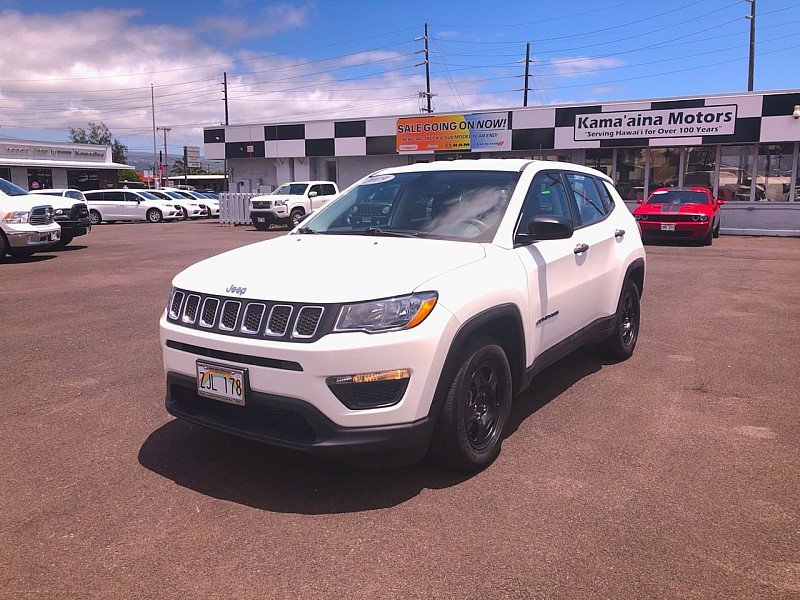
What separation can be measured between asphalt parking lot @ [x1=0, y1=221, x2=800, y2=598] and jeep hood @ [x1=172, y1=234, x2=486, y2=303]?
1056 millimetres

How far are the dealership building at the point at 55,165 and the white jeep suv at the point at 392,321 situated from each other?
43.0 meters

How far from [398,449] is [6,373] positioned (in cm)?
407

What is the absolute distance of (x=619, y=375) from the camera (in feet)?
18.3

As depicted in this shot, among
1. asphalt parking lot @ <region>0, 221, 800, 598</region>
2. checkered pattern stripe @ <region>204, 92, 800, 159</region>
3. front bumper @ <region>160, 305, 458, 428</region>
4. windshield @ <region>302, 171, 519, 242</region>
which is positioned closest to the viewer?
asphalt parking lot @ <region>0, 221, 800, 598</region>

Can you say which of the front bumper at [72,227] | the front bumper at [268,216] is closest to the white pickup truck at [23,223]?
the front bumper at [72,227]

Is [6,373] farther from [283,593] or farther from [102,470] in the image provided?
[283,593]

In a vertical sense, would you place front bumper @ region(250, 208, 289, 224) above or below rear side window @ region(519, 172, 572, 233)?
below

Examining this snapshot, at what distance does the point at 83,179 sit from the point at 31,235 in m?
38.5

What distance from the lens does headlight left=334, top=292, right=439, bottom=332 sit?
3.14 m

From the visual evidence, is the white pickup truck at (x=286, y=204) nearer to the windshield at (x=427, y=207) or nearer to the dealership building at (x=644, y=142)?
the dealership building at (x=644, y=142)

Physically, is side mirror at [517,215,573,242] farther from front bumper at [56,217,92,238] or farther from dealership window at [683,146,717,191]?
dealership window at [683,146,717,191]

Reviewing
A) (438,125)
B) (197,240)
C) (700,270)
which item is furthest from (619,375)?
(438,125)

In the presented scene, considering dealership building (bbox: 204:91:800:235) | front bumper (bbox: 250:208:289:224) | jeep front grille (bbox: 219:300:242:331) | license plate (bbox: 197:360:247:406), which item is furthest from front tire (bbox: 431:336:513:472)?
dealership building (bbox: 204:91:800:235)

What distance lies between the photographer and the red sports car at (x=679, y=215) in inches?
655
